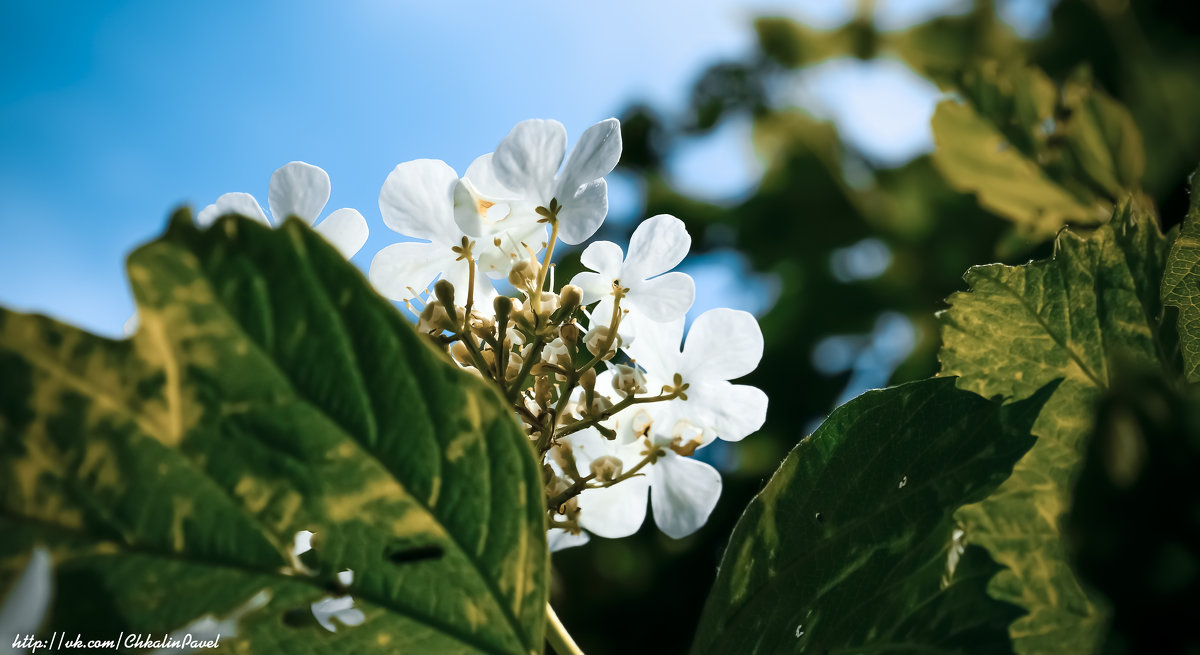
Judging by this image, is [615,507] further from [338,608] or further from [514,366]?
[338,608]

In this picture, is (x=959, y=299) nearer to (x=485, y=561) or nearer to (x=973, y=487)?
(x=973, y=487)

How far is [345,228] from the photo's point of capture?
21.3 inches

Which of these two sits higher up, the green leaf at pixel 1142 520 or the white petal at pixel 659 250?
the white petal at pixel 659 250

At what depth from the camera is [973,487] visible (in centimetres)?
41

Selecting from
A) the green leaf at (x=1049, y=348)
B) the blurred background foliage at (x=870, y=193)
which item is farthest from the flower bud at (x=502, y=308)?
the blurred background foliage at (x=870, y=193)

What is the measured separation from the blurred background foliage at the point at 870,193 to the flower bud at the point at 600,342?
0.79 m

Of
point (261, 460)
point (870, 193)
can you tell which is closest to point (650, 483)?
point (261, 460)

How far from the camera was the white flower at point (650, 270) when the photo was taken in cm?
59

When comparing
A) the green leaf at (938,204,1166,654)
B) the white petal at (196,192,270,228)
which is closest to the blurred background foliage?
the green leaf at (938,204,1166,654)

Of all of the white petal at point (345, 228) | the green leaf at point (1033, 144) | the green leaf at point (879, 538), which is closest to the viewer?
the green leaf at point (879, 538)

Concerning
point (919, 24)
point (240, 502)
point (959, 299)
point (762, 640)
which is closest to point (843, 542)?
point (762, 640)

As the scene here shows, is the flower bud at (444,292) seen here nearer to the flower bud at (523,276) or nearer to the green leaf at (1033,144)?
the flower bud at (523,276)

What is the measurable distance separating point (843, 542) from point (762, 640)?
68mm

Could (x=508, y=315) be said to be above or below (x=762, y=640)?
above
